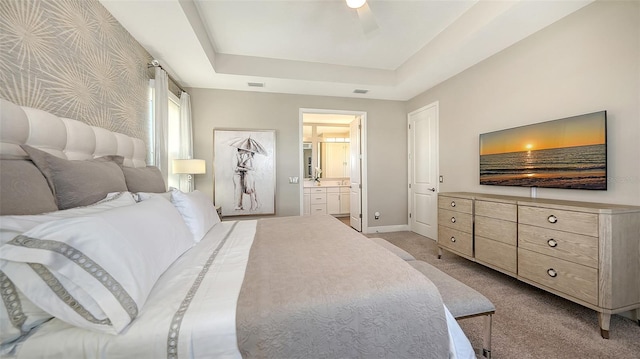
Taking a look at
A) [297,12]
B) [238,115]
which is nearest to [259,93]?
[238,115]

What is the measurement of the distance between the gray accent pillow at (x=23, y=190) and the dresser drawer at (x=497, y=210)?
306 cm

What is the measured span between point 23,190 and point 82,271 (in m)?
0.48

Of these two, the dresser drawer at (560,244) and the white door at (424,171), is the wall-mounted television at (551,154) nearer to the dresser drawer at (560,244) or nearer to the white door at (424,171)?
the dresser drawer at (560,244)

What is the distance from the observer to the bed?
66 centimetres

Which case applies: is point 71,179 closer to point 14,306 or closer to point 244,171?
point 14,306

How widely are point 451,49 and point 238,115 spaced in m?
3.06

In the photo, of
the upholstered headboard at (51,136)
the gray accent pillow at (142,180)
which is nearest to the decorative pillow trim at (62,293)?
the upholstered headboard at (51,136)

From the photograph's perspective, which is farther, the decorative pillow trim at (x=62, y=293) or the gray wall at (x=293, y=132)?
the gray wall at (x=293, y=132)

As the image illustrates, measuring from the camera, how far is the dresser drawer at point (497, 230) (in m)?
2.05

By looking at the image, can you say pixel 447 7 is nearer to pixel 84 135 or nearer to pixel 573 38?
pixel 573 38

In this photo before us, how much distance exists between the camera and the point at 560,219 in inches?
67.4

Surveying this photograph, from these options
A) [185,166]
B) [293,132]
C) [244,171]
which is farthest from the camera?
[293,132]

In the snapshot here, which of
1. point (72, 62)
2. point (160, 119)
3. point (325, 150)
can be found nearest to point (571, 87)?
point (72, 62)

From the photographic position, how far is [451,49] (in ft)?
8.41
